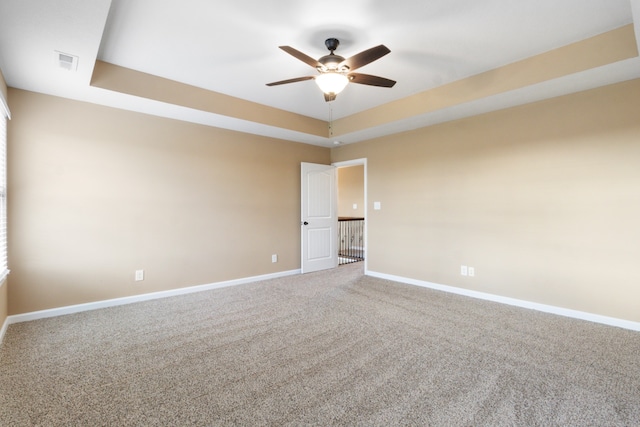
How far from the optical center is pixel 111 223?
3533 millimetres

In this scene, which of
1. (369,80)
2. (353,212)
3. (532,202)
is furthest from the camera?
(353,212)

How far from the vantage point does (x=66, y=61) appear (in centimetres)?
A: 253

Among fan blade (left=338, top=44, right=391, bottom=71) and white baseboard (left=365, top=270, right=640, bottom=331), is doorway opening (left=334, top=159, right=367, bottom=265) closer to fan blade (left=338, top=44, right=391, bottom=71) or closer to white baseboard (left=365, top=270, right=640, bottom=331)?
white baseboard (left=365, top=270, right=640, bottom=331)

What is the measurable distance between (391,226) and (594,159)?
2.61 metres

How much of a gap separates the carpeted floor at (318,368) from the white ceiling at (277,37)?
2448 mm

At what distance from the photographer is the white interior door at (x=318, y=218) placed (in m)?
5.38

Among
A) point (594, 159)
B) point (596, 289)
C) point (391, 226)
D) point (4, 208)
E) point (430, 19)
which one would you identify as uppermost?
point (430, 19)

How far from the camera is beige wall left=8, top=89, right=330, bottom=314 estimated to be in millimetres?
3107

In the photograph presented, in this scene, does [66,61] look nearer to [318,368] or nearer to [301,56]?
[301,56]

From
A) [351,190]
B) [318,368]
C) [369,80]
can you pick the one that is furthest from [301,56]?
[351,190]

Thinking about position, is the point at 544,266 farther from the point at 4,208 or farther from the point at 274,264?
the point at 4,208

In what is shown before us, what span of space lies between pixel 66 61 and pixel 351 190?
6.79 meters

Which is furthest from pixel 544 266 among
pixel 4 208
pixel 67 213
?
pixel 4 208

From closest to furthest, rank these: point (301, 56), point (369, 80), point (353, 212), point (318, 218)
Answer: point (301, 56), point (369, 80), point (318, 218), point (353, 212)
